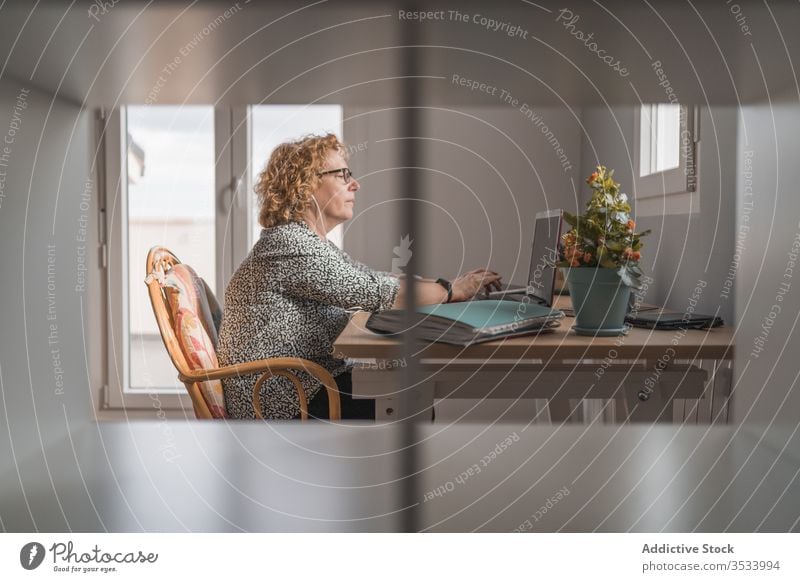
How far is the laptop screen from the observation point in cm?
100

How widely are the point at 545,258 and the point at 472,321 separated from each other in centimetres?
31

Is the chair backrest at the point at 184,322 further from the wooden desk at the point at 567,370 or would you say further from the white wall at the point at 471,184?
the white wall at the point at 471,184

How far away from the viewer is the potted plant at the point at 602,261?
2.68ft

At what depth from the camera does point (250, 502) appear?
0.58 m

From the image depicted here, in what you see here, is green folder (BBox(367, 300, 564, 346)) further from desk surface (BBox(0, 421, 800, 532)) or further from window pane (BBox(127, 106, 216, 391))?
window pane (BBox(127, 106, 216, 391))

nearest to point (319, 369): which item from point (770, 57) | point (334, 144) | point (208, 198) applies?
point (334, 144)

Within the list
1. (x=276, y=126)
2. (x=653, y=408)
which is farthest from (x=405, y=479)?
(x=276, y=126)

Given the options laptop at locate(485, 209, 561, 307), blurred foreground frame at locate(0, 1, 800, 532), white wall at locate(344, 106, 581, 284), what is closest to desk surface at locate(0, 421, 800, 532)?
blurred foreground frame at locate(0, 1, 800, 532)

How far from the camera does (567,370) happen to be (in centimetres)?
108

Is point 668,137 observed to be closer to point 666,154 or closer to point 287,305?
point 666,154

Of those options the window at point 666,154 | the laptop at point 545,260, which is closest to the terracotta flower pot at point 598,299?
the laptop at point 545,260

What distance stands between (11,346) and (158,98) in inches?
11.8

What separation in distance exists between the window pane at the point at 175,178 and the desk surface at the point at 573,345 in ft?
3.47
